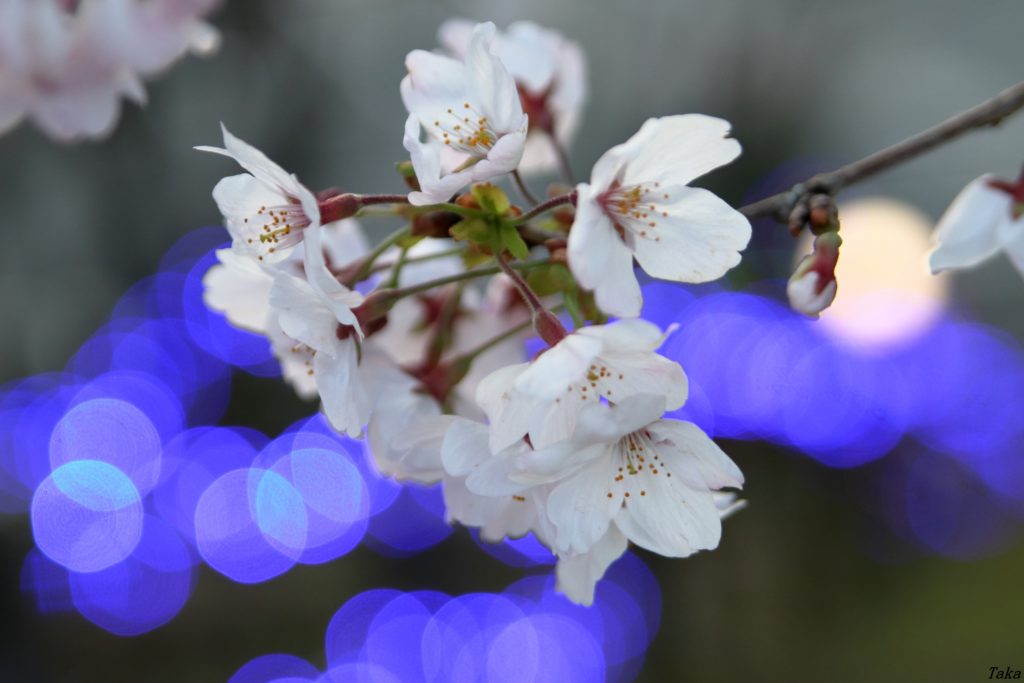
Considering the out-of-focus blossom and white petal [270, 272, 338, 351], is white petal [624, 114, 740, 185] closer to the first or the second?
the out-of-focus blossom

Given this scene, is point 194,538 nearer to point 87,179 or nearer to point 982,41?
point 87,179

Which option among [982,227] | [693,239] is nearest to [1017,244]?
[982,227]

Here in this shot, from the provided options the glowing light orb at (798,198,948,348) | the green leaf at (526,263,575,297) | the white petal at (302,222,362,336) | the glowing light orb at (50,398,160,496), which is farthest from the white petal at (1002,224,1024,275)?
the glowing light orb at (50,398,160,496)

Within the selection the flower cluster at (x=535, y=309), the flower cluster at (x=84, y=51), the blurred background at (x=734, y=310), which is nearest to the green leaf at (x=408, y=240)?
the flower cluster at (x=535, y=309)

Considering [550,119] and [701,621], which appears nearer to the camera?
[550,119]

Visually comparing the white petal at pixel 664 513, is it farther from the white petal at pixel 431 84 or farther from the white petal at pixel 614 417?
the white petal at pixel 431 84


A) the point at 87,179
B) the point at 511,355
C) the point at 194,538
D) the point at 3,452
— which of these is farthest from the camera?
the point at 3,452

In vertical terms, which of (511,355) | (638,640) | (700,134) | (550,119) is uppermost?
(700,134)

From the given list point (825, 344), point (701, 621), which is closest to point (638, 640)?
point (701, 621)
